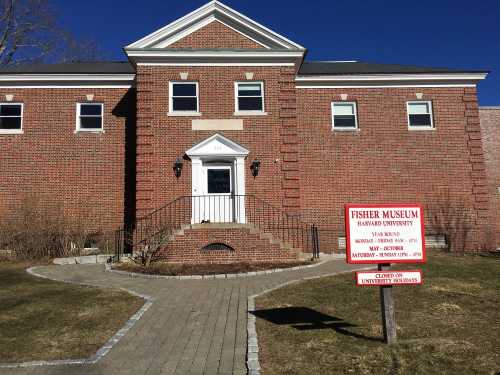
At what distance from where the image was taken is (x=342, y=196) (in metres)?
16.6

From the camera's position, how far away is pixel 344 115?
1730cm

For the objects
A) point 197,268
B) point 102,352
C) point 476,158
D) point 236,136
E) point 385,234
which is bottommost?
point 102,352

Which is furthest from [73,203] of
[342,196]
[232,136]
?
[342,196]

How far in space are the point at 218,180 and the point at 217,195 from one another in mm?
801

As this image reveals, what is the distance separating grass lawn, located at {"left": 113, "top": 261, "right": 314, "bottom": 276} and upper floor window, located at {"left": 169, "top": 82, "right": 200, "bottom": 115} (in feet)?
A: 19.7

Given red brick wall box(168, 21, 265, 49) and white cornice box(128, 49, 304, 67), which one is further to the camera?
red brick wall box(168, 21, 265, 49)

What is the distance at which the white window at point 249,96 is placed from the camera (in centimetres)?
1570

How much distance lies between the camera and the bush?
1406 cm

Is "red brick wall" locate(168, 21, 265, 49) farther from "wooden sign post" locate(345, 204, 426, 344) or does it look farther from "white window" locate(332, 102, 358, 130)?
"wooden sign post" locate(345, 204, 426, 344)

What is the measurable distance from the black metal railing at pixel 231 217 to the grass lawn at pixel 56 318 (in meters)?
4.67

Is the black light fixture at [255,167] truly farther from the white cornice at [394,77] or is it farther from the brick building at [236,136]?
the white cornice at [394,77]

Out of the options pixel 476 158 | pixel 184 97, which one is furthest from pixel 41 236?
pixel 476 158

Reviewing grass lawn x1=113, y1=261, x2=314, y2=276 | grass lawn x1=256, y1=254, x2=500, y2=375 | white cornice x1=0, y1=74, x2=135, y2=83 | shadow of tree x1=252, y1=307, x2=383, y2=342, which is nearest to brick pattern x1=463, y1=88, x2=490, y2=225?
grass lawn x1=256, y1=254, x2=500, y2=375

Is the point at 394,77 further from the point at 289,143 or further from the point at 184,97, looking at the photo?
the point at 184,97
